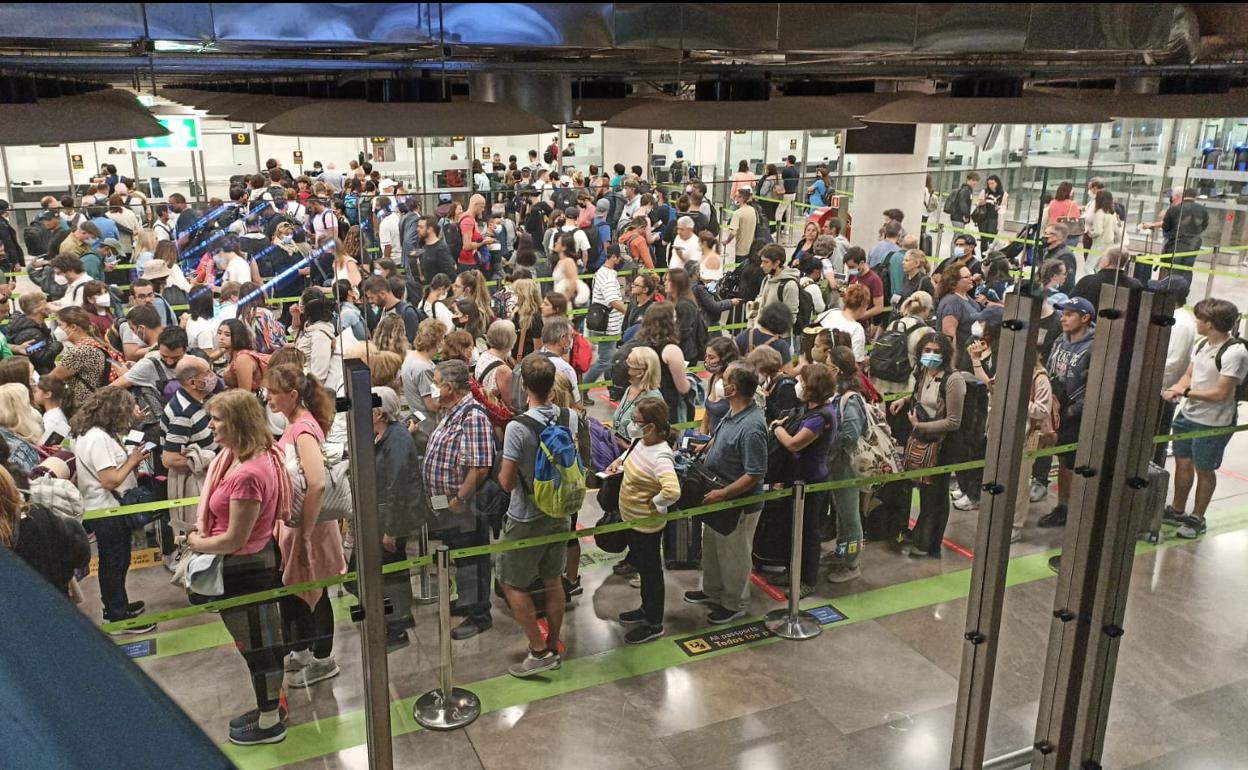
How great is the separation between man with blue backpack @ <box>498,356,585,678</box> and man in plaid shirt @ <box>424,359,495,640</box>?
0.46 feet

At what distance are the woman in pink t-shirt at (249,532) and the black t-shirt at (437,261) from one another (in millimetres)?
1194

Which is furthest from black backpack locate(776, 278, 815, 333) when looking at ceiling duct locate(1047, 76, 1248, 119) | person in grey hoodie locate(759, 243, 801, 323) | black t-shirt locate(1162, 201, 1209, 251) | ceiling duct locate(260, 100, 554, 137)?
black t-shirt locate(1162, 201, 1209, 251)

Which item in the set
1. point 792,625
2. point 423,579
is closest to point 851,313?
point 792,625

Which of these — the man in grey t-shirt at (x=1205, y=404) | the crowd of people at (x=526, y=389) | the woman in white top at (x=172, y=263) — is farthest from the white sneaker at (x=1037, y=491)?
the woman in white top at (x=172, y=263)

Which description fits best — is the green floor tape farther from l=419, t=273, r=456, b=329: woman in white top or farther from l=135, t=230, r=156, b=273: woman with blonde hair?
l=135, t=230, r=156, b=273: woman with blonde hair

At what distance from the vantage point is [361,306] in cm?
284

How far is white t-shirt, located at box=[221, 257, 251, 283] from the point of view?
5.16 metres

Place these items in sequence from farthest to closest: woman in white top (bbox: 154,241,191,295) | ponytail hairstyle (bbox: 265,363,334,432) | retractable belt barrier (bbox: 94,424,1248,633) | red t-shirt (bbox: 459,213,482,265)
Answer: woman in white top (bbox: 154,241,191,295) → red t-shirt (bbox: 459,213,482,265) → retractable belt barrier (bbox: 94,424,1248,633) → ponytail hairstyle (bbox: 265,363,334,432)

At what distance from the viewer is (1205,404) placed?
4.92 m

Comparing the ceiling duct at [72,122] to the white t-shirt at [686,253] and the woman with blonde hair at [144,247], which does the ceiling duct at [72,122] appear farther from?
the white t-shirt at [686,253]

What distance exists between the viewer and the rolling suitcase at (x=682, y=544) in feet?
20.1

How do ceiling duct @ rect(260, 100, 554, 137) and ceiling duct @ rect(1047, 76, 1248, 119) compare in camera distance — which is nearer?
ceiling duct @ rect(260, 100, 554, 137)

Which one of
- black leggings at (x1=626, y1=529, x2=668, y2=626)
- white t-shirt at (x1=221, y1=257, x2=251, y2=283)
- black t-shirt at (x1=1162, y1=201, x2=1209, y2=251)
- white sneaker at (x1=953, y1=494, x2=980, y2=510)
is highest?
black t-shirt at (x1=1162, y1=201, x2=1209, y2=251)

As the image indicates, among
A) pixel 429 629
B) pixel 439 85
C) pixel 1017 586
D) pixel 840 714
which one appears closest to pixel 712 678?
pixel 840 714
